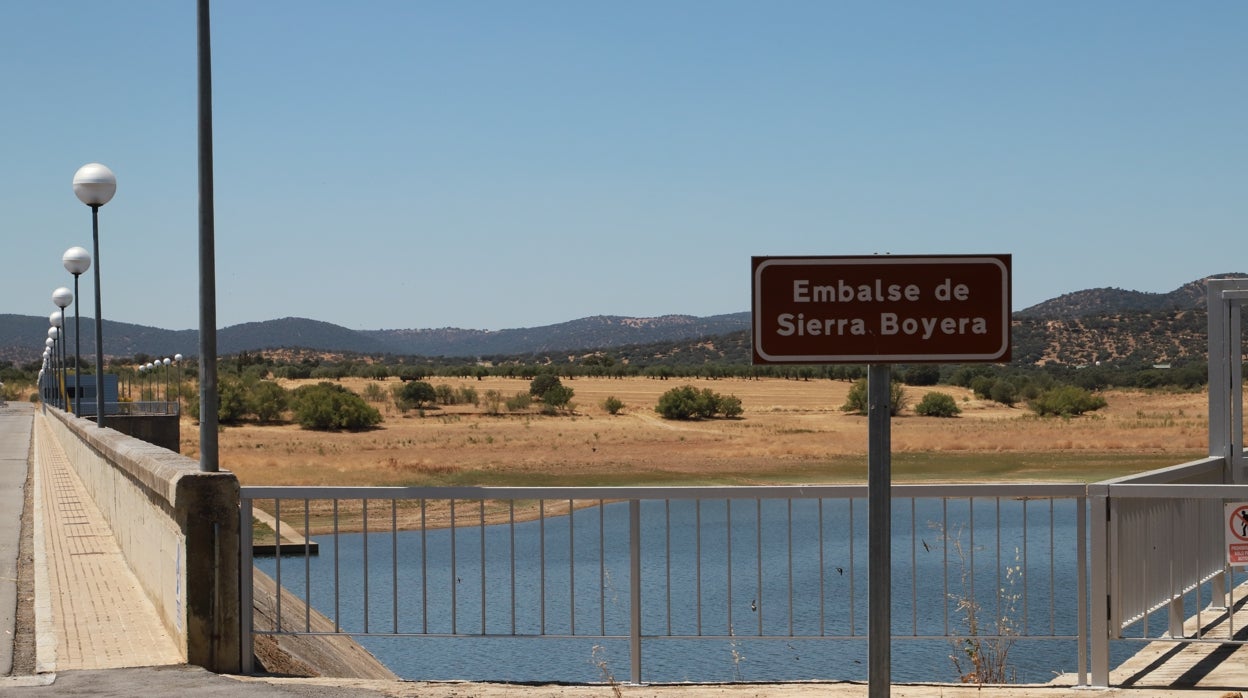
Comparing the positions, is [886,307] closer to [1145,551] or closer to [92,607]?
[1145,551]

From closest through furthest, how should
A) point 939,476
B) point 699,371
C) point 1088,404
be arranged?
point 939,476
point 1088,404
point 699,371

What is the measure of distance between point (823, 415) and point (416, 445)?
Result: 2982 centimetres

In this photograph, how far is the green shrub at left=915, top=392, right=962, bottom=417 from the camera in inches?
3167

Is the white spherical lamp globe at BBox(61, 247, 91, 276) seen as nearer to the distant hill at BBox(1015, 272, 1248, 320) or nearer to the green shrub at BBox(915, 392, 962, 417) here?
the green shrub at BBox(915, 392, 962, 417)

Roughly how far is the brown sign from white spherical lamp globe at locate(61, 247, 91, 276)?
24.9 metres

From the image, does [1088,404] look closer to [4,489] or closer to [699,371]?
[699,371]

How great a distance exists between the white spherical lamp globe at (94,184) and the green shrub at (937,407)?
213 ft

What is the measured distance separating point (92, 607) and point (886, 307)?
7.68m

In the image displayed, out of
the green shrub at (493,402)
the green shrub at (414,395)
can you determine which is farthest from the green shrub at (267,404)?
the green shrub at (493,402)

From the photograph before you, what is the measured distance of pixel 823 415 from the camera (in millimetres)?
84500

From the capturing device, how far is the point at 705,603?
765 inches

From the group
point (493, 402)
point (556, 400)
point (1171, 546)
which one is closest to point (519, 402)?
point (493, 402)

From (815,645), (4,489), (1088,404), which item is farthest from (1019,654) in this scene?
(1088,404)

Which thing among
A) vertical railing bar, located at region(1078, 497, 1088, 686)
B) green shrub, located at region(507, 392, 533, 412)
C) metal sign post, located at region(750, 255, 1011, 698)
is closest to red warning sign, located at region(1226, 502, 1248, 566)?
vertical railing bar, located at region(1078, 497, 1088, 686)
